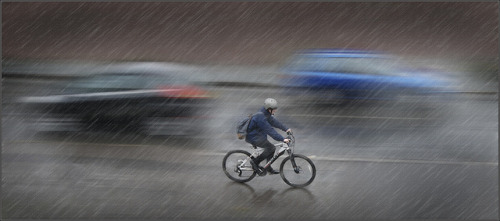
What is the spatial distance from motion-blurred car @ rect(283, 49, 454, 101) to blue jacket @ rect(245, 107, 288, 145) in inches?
Result: 251

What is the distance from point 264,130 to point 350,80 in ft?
21.7

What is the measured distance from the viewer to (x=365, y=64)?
14453mm

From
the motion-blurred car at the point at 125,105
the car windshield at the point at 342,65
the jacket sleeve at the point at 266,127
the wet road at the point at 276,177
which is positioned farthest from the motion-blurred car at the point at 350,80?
the jacket sleeve at the point at 266,127

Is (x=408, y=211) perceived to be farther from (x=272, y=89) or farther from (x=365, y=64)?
(x=272, y=89)

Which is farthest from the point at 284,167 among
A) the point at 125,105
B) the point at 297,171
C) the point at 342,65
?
the point at 342,65

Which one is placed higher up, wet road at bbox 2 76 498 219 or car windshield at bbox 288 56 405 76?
car windshield at bbox 288 56 405 76

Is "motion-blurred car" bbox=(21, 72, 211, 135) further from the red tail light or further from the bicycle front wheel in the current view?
the bicycle front wheel

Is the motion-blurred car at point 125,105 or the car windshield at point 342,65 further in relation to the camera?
the car windshield at point 342,65

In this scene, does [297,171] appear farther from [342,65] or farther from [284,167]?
[342,65]

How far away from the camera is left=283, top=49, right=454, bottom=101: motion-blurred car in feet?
45.9

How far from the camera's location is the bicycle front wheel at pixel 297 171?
7812mm

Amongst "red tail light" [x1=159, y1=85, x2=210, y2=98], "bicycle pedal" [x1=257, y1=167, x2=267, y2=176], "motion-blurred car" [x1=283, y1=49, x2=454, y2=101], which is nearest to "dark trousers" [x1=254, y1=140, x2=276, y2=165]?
"bicycle pedal" [x1=257, y1=167, x2=267, y2=176]

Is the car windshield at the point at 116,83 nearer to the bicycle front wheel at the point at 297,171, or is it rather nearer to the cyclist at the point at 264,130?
the cyclist at the point at 264,130

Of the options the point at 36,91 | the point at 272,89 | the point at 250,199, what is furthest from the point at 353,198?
the point at 36,91
